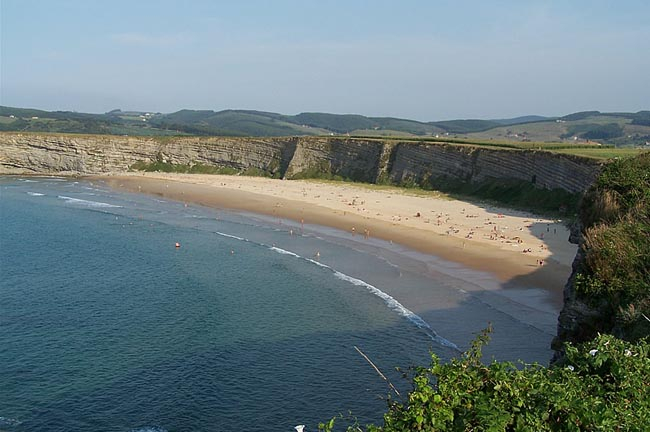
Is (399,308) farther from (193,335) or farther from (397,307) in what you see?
(193,335)

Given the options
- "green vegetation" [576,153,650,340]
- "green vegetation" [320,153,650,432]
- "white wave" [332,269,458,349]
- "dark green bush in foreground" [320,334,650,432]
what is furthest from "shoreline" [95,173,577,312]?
"dark green bush in foreground" [320,334,650,432]

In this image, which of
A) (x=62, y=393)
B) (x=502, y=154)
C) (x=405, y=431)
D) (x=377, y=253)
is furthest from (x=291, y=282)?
(x=502, y=154)

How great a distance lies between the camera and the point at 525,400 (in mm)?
6672

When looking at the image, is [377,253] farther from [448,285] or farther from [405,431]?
[405,431]

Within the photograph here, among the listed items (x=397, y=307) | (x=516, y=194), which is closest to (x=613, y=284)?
(x=397, y=307)

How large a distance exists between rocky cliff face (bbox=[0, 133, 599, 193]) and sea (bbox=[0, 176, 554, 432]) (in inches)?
741

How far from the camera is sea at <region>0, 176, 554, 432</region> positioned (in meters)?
16.4

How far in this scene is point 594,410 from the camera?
21.1 ft

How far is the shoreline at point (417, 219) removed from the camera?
3048cm

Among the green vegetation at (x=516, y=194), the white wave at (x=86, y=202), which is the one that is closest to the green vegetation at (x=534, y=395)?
the green vegetation at (x=516, y=194)

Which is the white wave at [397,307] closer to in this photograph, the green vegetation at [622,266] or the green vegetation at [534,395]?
the green vegetation at [622,266]

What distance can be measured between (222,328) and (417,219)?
77.9 feet

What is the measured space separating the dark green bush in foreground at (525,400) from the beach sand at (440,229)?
12.2 m

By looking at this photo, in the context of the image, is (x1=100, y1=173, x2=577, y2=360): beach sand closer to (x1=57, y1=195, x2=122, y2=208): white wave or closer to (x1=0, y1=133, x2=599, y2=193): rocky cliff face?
(x1=0, y1=133, x2=599, y2=193): rocky cliff face
